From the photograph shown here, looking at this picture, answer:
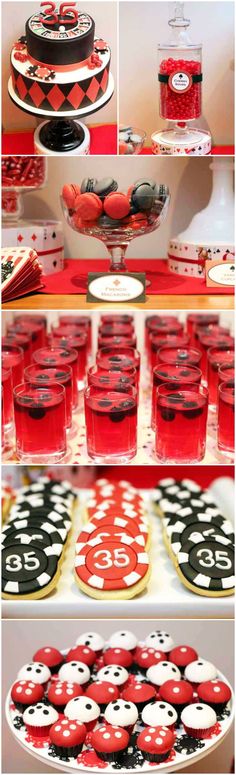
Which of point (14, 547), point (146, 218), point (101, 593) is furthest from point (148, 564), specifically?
point (146, 218)

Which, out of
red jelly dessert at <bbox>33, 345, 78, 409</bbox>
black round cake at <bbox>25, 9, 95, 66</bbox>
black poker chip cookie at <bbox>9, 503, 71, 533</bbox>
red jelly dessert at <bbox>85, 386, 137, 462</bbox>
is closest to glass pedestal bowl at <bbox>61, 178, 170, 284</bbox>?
black round cake at <bbox>25, 9, 95, 66</bbox>

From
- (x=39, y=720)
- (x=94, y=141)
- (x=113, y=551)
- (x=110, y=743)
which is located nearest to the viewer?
(x=94, y=141)

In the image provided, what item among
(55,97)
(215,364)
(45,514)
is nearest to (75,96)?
(55,97)

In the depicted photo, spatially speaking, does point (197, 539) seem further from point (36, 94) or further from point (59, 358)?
point (36, 94)

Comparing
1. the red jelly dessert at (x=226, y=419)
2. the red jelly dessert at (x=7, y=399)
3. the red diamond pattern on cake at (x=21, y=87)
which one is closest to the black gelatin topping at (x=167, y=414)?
the red jelly dessert at (x=226, y=419)

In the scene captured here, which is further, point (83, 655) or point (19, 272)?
point (83, 655)

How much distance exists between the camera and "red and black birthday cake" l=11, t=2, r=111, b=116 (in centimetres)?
160

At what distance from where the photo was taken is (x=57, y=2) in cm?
165

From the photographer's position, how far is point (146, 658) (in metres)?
2.19

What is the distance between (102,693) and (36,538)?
15.6 inches

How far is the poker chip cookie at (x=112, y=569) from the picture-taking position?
193 cm

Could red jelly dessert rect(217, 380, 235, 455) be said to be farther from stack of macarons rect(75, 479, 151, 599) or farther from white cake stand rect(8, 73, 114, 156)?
white cake stand rect(8, 73, 114, 156)

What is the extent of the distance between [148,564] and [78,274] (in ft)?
2.26

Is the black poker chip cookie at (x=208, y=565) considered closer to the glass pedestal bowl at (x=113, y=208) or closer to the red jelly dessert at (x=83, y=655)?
the red jelly dessert at (x=83, y=655)
